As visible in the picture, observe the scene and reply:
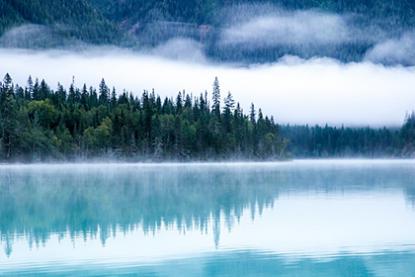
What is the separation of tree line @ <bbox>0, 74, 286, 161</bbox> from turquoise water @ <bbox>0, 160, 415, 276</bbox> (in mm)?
87924

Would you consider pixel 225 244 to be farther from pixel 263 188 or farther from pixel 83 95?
pixel 83 95

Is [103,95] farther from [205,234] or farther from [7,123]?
[205,234]

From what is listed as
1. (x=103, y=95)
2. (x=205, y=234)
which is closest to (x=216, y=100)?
(x=103, y=95)

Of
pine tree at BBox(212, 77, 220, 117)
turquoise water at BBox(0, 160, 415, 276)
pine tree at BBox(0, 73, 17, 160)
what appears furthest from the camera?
pine tree at BBox(212, 77, 220, 117)

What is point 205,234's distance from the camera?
108 ft

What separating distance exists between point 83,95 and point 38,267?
547ft

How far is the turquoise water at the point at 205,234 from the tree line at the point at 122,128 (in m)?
87.9

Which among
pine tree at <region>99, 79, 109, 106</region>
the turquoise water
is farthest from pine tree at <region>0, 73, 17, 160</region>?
the turquoise water

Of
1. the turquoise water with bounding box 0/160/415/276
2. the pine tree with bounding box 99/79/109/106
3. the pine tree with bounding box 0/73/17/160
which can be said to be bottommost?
the turquoise water with bounding box 0/160/415/276

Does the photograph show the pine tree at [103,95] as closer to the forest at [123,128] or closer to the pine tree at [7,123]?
the forest at [123,128]

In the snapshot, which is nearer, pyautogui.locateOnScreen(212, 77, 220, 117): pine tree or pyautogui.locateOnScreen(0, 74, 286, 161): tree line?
pyautogui.locateOnScreen(0, 74, 286, 161): tree line

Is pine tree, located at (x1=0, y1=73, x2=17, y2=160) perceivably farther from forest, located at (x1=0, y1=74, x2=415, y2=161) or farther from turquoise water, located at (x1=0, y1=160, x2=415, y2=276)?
turquoise water, located at (x1=0, y1=160, x2=415, y2=276)

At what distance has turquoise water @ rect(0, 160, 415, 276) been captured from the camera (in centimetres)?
2556

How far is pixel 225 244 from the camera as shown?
30.1m
